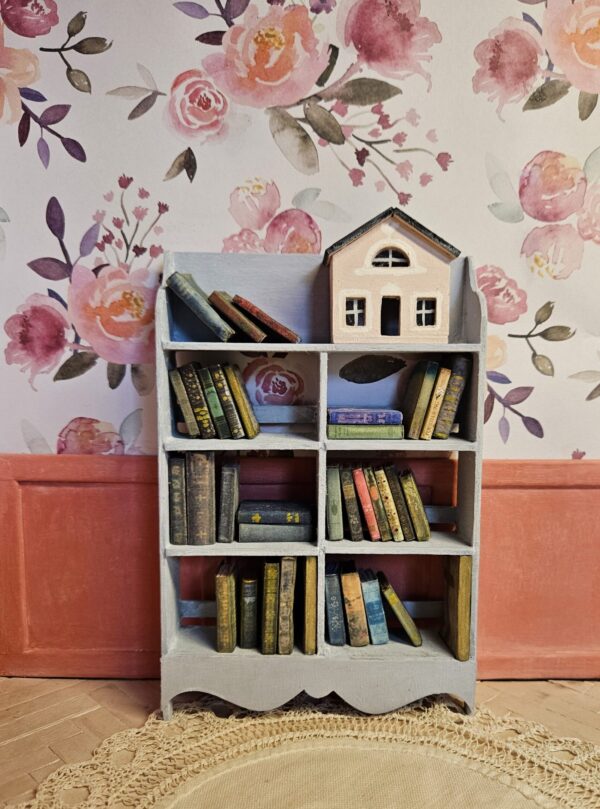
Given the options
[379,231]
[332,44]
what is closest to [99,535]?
[379,231]

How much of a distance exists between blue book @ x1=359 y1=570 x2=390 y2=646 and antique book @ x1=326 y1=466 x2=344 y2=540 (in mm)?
178

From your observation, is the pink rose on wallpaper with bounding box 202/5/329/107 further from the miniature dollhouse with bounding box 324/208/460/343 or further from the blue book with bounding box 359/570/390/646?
the blue book with bounding box 359/570/390/646

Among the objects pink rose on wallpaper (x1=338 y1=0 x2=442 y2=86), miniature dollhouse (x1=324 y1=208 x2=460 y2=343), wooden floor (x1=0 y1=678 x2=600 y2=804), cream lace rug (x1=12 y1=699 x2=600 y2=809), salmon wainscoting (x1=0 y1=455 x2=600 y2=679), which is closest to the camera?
cream lace rug (x1=12 y1=699 x2=600 y2=809)

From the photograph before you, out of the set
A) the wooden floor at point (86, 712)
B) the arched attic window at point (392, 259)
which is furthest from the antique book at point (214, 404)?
the wooden floor at point (86, 712)

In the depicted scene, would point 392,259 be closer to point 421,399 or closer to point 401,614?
point 421,399

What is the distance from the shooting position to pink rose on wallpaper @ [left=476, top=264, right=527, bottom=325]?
5.42ft

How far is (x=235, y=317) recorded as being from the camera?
4.75 feet

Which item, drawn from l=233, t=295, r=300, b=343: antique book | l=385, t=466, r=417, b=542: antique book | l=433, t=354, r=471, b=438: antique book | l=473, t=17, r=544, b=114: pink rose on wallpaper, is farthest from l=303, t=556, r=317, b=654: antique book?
l=473, t=17, r=544, b=114: pink rose on wallpaper

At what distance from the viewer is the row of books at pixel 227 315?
1.43 m

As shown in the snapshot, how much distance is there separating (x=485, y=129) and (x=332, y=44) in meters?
0.50

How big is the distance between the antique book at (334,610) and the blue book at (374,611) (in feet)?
0.23

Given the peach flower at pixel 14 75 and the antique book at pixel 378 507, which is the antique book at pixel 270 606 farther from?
the peach flower at pixel 14 75

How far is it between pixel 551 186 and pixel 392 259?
57 centimetres

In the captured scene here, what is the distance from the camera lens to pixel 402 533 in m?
1.52
